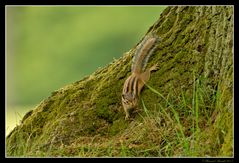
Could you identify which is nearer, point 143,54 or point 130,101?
point 130,101

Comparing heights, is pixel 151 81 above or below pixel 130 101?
above

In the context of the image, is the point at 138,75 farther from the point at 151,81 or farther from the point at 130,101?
the point at 130,101

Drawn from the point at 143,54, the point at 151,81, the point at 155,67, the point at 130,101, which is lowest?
the point at 130,101

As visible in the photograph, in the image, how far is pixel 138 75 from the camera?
179 inches

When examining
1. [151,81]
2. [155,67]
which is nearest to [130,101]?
[151,81]

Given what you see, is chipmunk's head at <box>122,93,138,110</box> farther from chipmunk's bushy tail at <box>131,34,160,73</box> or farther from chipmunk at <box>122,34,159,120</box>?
chipmunk's bushy tail at <box>131,34,160,73</box>

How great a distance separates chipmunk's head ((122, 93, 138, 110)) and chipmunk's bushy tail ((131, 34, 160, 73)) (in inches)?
9.1

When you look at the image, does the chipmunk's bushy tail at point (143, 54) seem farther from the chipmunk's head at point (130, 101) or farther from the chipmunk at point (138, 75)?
the chipmunk's head at point (130, 101)

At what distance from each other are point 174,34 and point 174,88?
0.48m

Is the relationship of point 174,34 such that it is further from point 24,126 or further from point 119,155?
point 24,126

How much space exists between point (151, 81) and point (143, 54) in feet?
0.77

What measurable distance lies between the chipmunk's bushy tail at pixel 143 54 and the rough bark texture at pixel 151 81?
4cm

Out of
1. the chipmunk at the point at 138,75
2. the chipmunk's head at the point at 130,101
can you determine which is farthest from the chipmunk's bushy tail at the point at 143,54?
the chipmunk's head at the point at 130,101

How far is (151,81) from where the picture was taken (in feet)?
14.8
